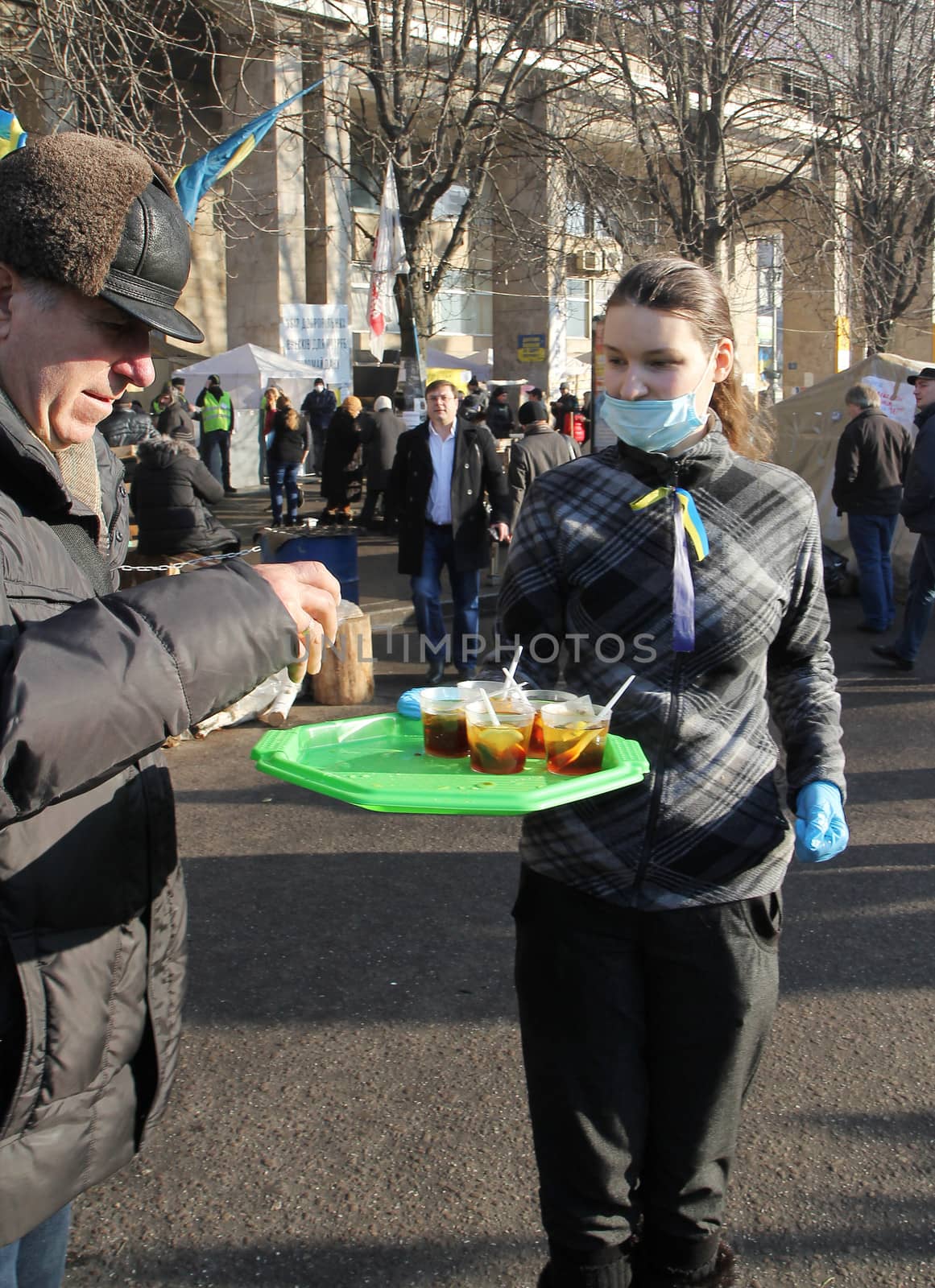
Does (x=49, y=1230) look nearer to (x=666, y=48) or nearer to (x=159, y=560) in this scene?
(x=159, y=560)

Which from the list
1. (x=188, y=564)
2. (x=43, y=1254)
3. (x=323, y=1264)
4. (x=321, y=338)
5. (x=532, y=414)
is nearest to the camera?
(x=43, y=1254)

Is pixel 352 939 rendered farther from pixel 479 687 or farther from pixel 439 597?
pixel 439 597

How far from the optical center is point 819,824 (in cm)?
206

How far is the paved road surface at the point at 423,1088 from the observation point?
271 cm

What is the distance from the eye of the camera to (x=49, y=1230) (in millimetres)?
1827

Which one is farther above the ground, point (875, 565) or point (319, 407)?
point (319, 407)

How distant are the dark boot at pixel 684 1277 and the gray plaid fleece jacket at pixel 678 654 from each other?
69 cm

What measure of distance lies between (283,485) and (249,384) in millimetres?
6662

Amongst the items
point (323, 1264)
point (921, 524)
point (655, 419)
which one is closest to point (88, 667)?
point (655, 419)

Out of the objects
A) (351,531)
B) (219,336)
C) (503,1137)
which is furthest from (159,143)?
(219,336)

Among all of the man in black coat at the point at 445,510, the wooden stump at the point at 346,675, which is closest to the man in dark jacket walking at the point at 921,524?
the man in black coat at the point at 445,510

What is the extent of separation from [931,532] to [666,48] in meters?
10.00

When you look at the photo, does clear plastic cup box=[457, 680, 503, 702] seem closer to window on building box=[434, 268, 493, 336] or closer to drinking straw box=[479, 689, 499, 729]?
drinking straw box=[479, 689, 499, 729]

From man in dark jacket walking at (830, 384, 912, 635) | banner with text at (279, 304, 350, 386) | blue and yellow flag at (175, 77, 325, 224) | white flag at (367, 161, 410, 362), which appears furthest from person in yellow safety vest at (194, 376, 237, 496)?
man in dark jacket walking at (830, 384, 912, 635)
